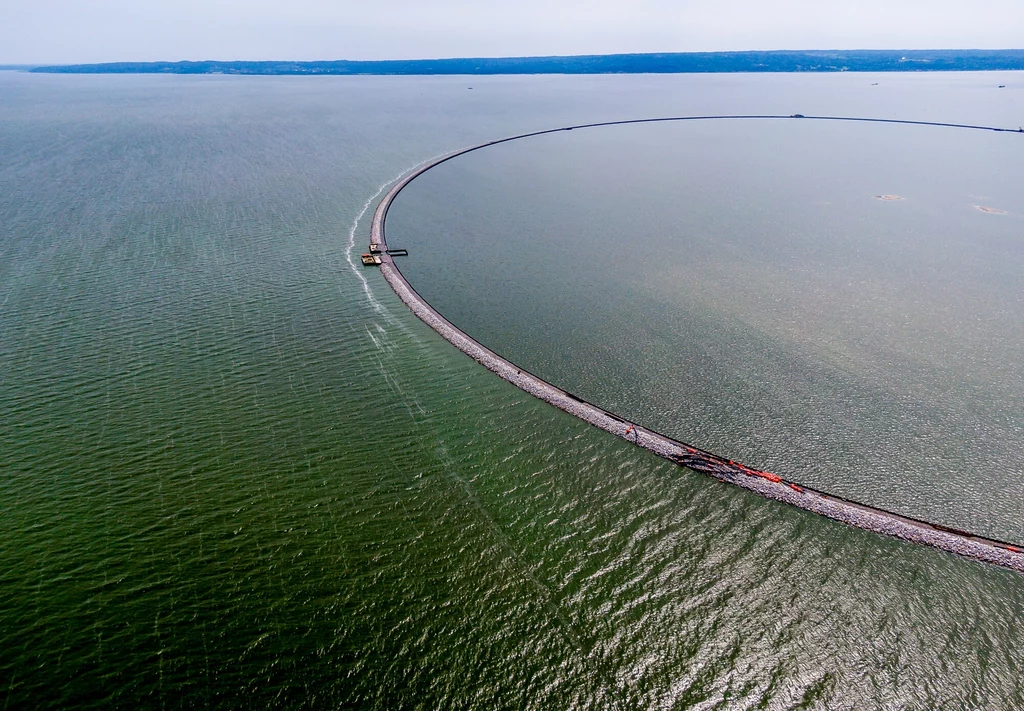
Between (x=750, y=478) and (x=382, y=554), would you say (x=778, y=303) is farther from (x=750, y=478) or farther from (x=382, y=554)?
(x=382, y=554)

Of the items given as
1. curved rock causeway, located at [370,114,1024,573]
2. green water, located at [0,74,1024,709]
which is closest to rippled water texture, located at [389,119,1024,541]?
curved rock causeway, located at [370,114,1024,573]

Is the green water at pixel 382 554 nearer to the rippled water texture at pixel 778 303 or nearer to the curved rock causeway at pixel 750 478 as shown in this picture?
the curved rock causeway at pixel 750 478

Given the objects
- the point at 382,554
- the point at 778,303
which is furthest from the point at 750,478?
the point at 778,303

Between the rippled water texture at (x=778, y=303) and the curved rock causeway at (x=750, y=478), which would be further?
the rippled water texture at (x=778, y=303)

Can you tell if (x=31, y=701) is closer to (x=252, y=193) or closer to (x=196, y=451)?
(x=196, y=451)

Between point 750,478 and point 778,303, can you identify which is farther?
point 778,303

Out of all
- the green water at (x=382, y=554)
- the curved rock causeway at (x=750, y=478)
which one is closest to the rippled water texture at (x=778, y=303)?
the curved rock causeway at (x=750, y=478)

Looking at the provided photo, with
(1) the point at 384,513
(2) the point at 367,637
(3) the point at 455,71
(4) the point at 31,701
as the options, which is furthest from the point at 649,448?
(3) the point at 455,71

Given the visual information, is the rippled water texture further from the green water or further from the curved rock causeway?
the green water
